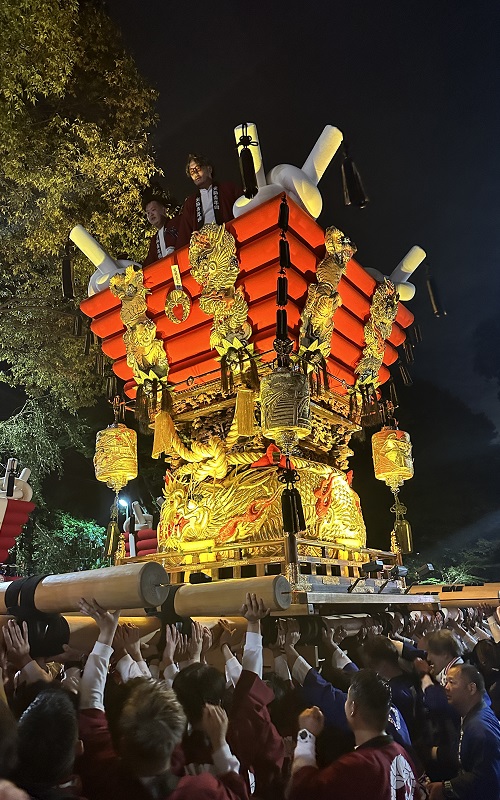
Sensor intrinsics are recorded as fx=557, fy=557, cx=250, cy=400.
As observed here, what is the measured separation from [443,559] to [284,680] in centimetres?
1595

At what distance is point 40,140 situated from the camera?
268 inches

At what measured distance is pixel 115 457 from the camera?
4879 millimetres

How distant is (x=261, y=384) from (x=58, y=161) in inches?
186

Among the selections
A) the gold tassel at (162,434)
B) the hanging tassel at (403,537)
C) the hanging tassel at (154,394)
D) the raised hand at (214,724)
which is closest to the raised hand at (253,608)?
the raised hand at (214,724)

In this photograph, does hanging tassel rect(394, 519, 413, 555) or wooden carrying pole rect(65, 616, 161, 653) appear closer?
wooden carrying pole rect(65, 616, 161, 653)

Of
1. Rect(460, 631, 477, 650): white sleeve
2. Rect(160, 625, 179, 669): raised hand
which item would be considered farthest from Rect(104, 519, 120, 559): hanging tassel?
Rect(160, 625, 179, 669): raised hand

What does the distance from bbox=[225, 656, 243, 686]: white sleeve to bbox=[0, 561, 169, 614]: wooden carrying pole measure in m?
0.55

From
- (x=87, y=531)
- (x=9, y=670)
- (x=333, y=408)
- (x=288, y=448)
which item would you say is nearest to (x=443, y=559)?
(x=87, y=531)

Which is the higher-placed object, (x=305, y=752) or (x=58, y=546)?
(x=58, y=546)

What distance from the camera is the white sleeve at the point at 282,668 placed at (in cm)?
224

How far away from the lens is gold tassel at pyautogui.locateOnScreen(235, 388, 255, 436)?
3979 mm

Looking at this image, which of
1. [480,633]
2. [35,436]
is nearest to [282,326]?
[480,633]

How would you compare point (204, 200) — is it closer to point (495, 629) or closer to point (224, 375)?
point (224, 375)

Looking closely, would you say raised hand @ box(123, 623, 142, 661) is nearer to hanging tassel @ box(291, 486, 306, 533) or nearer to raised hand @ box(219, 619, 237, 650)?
raised hand @ box(219, 619, 237, 650)
